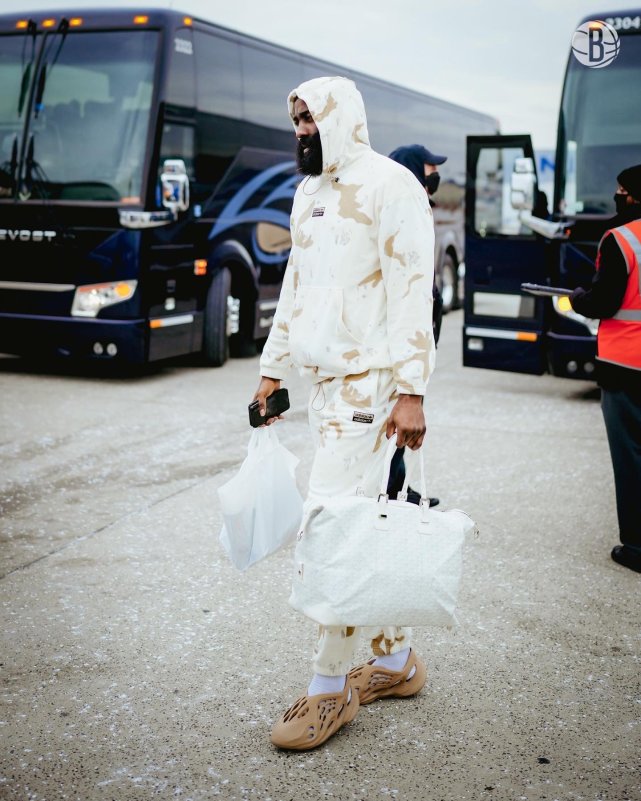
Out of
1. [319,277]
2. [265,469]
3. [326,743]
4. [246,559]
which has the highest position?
[319,277]

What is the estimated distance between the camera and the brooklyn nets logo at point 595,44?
878 centimetres

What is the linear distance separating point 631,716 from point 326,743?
1.00m

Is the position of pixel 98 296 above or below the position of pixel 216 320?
above

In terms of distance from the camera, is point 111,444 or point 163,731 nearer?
point 163,731

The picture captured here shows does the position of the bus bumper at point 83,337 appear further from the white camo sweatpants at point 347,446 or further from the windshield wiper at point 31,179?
the white camo sweatpants at point 347,446

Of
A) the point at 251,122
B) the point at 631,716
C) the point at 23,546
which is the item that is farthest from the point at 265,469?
the point at 251,122

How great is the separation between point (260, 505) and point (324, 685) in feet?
1.97

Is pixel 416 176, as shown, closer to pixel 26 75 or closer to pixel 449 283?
pixel 26 75

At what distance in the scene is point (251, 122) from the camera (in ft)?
38.2

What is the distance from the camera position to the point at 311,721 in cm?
320

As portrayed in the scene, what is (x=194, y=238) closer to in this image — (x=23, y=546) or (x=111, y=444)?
(x=111, y=444)

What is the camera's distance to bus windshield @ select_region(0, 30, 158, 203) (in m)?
9.64

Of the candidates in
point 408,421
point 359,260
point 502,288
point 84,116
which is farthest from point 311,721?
point 84,116

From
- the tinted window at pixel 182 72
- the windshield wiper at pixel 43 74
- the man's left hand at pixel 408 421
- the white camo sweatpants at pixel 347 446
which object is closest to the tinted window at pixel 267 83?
the tinted window at pixel 182 72
